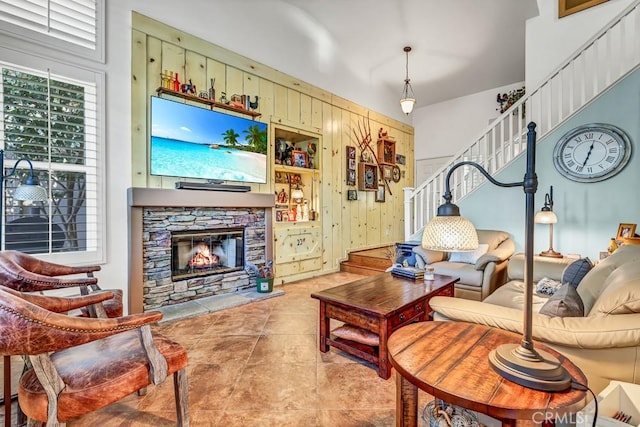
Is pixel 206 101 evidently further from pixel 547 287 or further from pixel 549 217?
pixel 549 217

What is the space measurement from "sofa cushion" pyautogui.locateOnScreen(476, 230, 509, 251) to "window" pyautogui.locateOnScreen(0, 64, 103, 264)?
14.7 ft

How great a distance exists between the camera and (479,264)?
3471mm

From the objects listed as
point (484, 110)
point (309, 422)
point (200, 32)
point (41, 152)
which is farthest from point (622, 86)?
point (41, 152)

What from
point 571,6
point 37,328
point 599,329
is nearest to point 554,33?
point 571,6

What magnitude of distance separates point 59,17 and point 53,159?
1324mm

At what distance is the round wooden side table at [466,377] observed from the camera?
878mm

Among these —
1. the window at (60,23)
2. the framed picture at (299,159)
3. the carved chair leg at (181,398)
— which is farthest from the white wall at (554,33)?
the window at (60,23)

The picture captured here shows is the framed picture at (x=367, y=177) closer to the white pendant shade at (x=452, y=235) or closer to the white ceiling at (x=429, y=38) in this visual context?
the white ceiling at (x=429, y=38)

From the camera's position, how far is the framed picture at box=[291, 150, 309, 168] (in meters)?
4.99

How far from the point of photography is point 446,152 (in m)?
7.15

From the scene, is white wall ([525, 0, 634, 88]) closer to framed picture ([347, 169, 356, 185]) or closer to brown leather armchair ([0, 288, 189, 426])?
framed picture ([347, 169, 356, 185])

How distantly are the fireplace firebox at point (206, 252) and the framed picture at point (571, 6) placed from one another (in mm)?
5346

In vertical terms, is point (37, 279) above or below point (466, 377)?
above

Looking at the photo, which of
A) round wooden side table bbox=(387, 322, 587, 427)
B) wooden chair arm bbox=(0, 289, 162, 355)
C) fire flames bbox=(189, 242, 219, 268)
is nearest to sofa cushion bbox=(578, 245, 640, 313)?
round wooden side table bbox=(387, 322, 587, 427)
